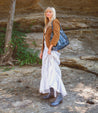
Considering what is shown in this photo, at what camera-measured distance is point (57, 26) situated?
2.87 meters

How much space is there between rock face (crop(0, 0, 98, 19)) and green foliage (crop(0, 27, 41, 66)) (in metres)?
1.78

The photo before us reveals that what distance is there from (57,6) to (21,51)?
3418 mm

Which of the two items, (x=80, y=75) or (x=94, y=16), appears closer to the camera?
(x=80, y=75)

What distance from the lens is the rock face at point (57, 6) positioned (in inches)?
290

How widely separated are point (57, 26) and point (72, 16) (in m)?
4.52

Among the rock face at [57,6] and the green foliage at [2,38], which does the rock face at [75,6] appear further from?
the green foliage at [2,38]

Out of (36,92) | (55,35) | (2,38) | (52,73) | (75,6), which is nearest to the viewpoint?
(55,35)

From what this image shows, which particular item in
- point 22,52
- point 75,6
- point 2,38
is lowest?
point 22,52

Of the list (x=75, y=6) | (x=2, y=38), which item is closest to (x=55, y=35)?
(x=2, y=38)

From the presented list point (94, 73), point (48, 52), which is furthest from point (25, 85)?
point (94, 73)

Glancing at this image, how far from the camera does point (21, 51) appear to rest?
5855mm

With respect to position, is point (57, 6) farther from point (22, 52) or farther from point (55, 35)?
point (55, 35)

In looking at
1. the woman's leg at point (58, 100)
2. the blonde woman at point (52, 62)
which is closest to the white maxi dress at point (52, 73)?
the blonde woman at point (52, 62)

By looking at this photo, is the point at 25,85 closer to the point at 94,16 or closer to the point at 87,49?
the point at 87,49
